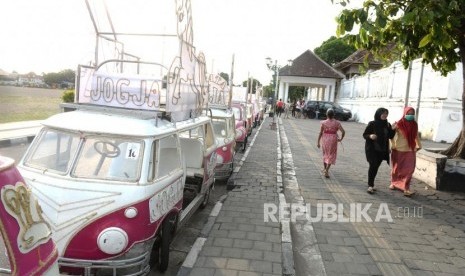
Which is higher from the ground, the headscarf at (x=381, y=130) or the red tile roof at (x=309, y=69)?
the red tile roof at (x=309, y=69)

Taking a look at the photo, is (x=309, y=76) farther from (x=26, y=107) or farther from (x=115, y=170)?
(x=115, y=170)

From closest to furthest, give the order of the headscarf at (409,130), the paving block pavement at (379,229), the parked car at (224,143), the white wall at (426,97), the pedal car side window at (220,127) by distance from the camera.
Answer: the paving block pavement at (379,229)
the headscarf at (409,130)
the parked car at (224,143)
the pedal car side window at (220,127)
the white wall at (426,97)

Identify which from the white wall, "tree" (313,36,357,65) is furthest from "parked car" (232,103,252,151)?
"tree" (313,36,357,65)

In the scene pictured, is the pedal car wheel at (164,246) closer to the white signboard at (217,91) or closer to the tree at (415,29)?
the tree at (415,29)

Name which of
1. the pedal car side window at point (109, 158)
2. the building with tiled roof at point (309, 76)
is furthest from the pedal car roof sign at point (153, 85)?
the building with tiled roof at point (309, 76)

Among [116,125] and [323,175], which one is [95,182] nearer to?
[116,125]

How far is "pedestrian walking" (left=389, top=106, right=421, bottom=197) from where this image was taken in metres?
8.16

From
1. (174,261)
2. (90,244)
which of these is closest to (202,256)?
(174,261)

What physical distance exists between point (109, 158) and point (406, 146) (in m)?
6.06

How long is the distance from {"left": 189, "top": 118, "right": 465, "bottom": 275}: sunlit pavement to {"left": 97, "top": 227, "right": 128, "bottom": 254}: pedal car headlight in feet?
3.38

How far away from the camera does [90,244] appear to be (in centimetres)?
368

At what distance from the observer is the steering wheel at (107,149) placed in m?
4.31

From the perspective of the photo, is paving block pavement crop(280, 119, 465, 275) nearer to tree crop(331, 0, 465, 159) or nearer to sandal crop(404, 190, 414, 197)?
sandal crop(404, 190, 414, 197)

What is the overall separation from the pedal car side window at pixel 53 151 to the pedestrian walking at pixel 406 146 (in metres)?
6.20
